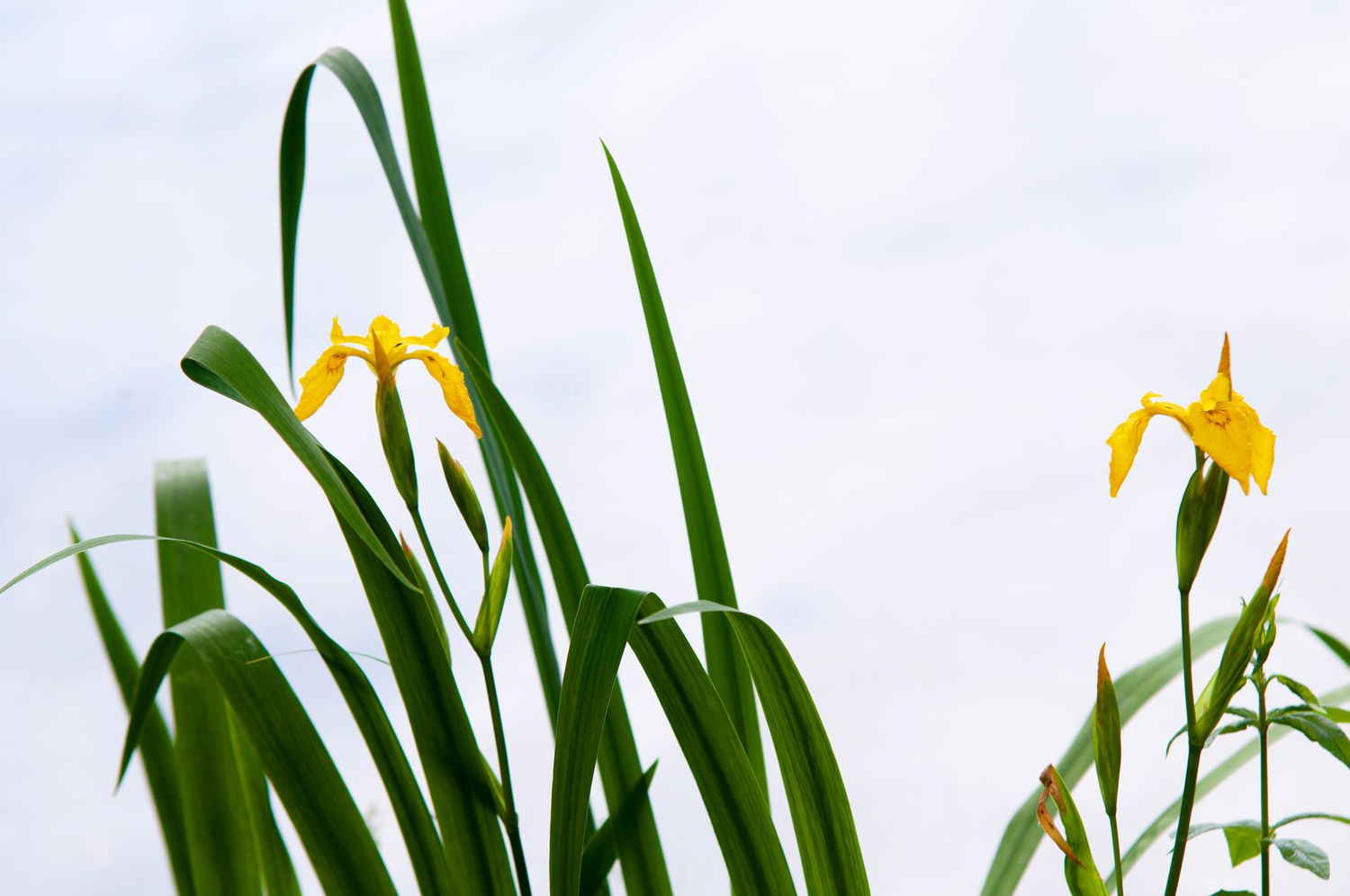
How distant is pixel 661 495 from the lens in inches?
39.7

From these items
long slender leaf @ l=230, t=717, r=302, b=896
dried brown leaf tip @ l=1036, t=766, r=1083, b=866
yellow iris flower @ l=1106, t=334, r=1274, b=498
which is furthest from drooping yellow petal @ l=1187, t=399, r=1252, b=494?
long slender leaf @ l=230, t=717, r=302, b=896

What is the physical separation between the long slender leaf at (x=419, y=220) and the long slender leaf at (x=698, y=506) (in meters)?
0.11

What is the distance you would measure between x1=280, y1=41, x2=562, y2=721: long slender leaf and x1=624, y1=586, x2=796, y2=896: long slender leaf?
0.60 ft

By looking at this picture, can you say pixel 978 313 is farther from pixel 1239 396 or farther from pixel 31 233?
pixel 31 233

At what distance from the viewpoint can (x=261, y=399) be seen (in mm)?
352

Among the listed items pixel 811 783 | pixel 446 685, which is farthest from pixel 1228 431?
pixel 446 685

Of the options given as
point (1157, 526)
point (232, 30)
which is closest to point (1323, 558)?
point (1157, 526)

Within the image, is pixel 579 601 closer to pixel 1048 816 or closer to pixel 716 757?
pixel 716 757

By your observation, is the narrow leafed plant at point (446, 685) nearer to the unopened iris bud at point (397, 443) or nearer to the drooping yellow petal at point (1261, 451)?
the unopened iris bud at point (397, 443)

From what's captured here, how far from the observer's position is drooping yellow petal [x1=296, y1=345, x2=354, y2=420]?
440 millimetres

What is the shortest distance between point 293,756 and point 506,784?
108 millimetres

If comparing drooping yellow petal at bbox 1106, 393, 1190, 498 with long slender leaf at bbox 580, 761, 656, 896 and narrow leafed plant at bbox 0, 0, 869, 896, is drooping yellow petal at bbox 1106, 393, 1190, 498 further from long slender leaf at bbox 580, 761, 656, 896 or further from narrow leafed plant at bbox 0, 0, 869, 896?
long slender leaf at bbox 580, 761, 656, 896

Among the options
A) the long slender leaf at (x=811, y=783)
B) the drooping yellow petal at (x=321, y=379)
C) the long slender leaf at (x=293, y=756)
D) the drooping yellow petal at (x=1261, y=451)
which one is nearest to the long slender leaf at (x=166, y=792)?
the long slender leaf at (x=293, y=756)

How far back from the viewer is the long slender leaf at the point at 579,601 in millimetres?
549
